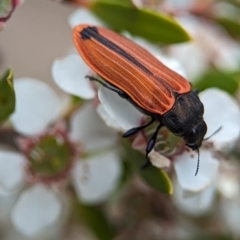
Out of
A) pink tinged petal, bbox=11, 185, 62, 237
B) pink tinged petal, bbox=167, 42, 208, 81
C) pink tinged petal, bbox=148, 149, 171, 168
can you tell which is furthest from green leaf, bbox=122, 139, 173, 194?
pink tinged petal, bbox=167, 42, 208, 81

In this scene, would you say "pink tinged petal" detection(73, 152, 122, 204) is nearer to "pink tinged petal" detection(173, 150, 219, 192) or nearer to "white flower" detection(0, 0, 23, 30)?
"pink tinged petal" detection(173, 150, 219, 192)

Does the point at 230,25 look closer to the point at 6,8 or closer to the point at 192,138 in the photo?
the point at 192,138

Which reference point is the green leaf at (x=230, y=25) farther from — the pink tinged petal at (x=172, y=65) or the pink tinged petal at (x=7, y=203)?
the pink tinged petal at (x=7, y=203)

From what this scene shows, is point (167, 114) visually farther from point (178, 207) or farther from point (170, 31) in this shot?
point (178, 207)

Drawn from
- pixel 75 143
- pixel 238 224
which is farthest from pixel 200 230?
pixel 75 143

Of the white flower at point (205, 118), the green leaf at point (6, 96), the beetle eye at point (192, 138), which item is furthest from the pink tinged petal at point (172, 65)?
the green leaf at point (6, 96)
